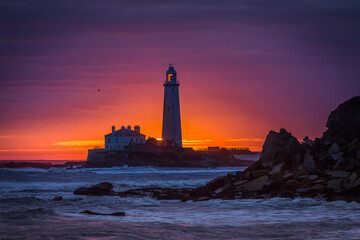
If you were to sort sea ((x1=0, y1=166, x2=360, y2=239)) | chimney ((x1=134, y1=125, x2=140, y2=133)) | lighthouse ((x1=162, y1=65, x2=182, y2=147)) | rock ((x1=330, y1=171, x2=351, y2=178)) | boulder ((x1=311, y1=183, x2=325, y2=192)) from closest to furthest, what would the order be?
sea ((x1=0, y1=166, x2=360, y2=239)), boulder ((x1=311, y1=183, x2=325, y2=192)), rock ((x1=330, y1=171, x2=351, y2=178)), lighthouse ((x1=162, y1=65, x2=182, y2=147)), chimney ((x1=134, y1=125, x2=140, y2=133))

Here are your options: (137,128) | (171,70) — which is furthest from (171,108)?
(137,128)

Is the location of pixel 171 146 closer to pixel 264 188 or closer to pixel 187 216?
pixel 264 188

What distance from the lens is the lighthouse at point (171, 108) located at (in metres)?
71.6

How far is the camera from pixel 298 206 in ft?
54.6

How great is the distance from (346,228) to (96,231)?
5.63 m

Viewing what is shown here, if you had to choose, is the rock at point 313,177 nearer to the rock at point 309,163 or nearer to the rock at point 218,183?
the rock at point 309,163

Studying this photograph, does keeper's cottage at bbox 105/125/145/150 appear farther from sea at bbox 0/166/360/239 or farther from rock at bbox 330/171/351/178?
sea at bbox 0/166/360/239

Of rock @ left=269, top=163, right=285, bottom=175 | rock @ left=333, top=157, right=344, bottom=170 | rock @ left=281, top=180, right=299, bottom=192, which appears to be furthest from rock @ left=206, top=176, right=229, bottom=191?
rock @ left=333, top=157, right=344, bottom=170

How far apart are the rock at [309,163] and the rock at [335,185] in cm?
184

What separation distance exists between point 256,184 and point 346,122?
5997 millimetres

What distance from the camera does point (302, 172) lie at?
66.9 feet

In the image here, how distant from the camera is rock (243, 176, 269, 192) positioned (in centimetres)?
2016

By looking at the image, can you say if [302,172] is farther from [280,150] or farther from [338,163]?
[280,150]

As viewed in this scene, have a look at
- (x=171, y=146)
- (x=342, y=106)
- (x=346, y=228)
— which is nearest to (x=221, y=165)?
(x=171, y=146)
